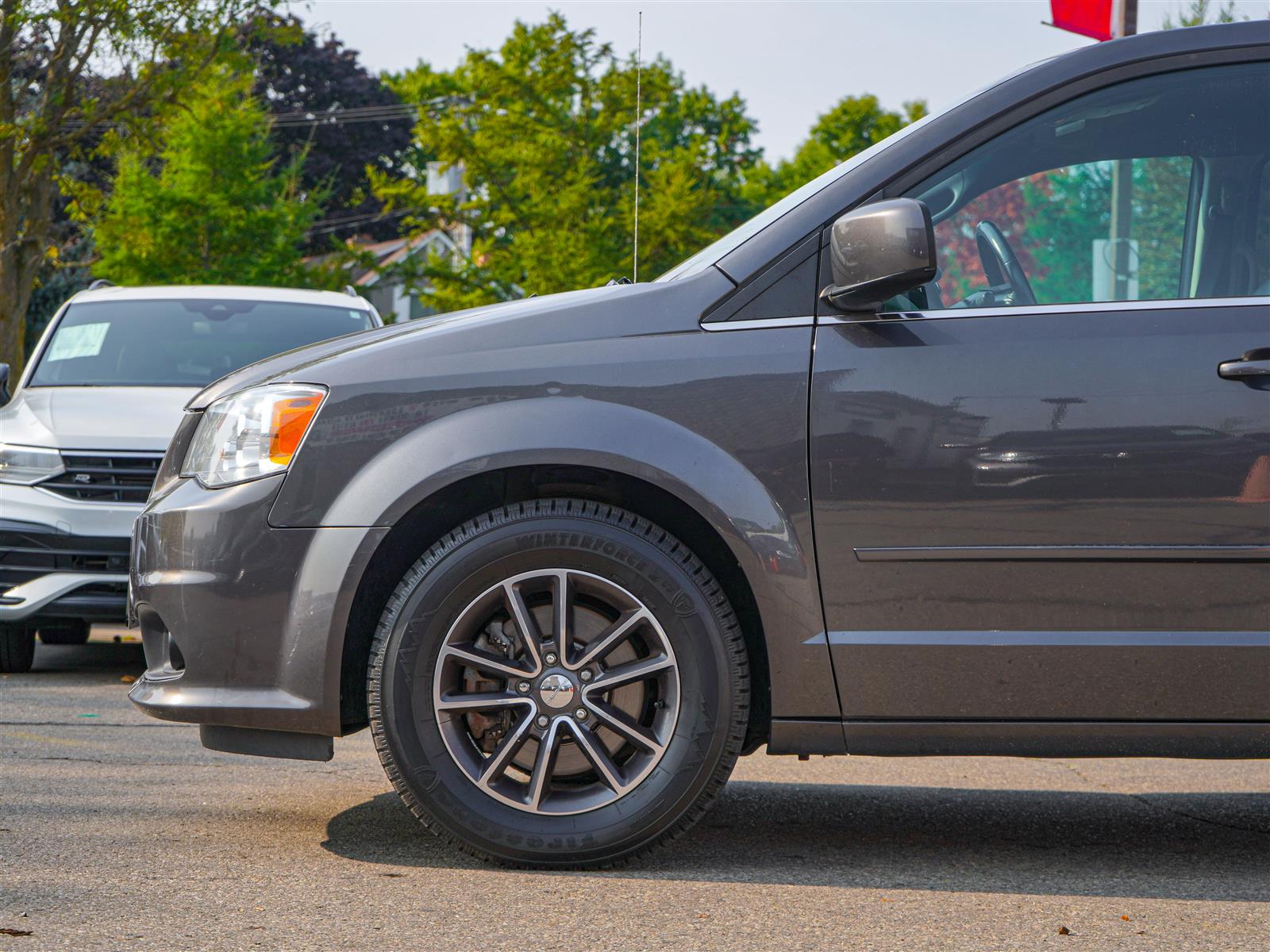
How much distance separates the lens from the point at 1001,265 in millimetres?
3727

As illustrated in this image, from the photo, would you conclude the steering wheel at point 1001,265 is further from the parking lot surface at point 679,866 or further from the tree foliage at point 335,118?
the tree foliage at point 335,118

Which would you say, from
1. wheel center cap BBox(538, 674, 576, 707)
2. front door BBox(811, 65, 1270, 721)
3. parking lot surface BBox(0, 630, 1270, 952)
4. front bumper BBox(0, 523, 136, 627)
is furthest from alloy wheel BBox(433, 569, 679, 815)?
front bumper BBox(0, 523, 136, 627)

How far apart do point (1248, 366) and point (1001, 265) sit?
2.00 ft

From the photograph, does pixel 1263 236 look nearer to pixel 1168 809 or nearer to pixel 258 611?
pixel 1168 809

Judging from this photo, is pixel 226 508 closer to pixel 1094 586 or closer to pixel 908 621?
pixel 908 621

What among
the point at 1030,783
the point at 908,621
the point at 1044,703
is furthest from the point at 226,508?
the point at 1030,783

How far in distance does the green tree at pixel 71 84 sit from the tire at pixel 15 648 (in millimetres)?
8537

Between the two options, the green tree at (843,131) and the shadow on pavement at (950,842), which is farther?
the green tree at (843,131)

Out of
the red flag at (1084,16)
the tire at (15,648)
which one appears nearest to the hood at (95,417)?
the tire at (15,648)

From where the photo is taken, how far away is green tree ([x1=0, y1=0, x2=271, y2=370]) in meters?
15.0

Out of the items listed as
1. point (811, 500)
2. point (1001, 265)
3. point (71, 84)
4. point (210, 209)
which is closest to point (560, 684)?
point (811, 500)

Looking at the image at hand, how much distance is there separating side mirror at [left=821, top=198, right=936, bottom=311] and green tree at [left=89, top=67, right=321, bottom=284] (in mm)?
22864

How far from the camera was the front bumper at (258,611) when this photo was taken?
3.63m

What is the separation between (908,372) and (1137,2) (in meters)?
5.80
